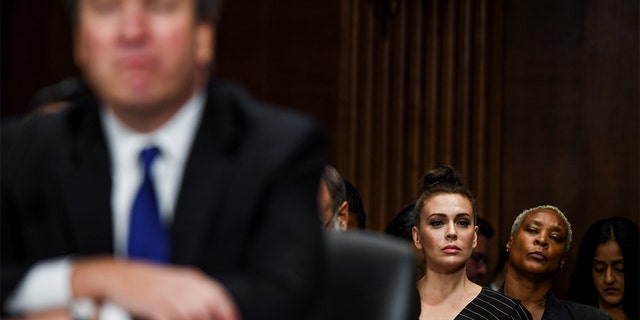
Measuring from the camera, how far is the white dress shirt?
127 cm

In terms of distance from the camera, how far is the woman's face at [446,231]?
4480 mm

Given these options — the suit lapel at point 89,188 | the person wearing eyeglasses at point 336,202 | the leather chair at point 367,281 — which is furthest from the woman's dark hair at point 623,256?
the suit lapel at point 89,188

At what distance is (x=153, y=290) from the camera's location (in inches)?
46.5

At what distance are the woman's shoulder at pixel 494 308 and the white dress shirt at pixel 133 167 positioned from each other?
3197 millimetres

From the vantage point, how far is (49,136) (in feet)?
4.51

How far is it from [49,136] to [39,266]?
189 mm

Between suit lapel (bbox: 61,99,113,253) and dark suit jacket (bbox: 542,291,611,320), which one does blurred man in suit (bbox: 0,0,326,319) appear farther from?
dark suit jacket (bbox: 542,291,611,320)

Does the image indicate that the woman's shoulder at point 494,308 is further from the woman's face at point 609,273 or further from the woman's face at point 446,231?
the woman's face at point 609,273

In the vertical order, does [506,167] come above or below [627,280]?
above

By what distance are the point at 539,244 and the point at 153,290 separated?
398 cm

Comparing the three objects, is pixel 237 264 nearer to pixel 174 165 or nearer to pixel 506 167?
pixel 174 165

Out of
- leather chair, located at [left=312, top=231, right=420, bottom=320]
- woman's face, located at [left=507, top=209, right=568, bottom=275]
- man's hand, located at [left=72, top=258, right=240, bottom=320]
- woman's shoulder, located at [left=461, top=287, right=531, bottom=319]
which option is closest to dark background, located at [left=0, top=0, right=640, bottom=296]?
woman's face, located at [left=507, top=209, right=568, bottom=275]

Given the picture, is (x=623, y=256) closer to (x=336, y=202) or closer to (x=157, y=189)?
(x=336, y=202)

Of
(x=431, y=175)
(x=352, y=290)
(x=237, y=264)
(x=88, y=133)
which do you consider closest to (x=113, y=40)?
(x=88, y=133)
